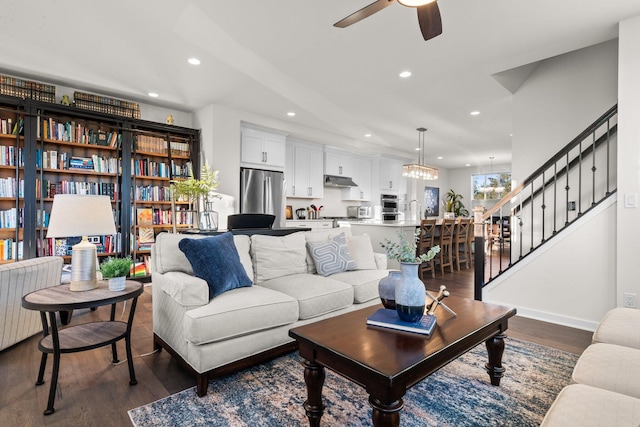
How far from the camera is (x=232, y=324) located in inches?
79.0

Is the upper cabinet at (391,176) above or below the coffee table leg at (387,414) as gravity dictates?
above

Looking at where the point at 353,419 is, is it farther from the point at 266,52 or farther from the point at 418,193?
the point at 418,193

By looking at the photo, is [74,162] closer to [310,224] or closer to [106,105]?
[106,105]

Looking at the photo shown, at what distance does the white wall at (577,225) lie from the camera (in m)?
3.00

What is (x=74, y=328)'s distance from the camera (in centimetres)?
224

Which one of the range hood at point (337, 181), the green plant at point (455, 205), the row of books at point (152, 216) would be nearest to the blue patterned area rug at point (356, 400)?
the row of books at point (152, 216)

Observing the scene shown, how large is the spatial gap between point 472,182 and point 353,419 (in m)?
11.0

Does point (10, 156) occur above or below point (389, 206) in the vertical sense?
above

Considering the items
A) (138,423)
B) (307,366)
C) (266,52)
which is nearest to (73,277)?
(138,423)

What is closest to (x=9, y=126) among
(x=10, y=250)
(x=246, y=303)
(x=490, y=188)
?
(x=10, y=250)

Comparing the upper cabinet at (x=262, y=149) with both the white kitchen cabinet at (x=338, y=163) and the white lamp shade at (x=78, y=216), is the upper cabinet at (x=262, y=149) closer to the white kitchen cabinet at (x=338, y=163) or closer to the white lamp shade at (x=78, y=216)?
the white kitchen cabinet at (x=338, y=163)

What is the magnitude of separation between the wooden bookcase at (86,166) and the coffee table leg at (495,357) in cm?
453

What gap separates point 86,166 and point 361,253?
3843 millimetres

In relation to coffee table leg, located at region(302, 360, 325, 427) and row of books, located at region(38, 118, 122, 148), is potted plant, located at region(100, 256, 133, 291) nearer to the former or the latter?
coffee table leg, located at region(302, 360, 325, 427)
